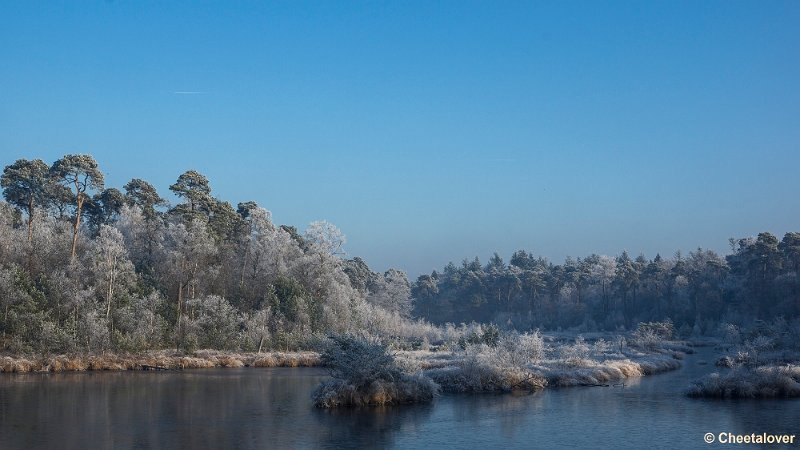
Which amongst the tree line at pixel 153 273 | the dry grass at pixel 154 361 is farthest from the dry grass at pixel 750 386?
the dry grass at pixel 154 361

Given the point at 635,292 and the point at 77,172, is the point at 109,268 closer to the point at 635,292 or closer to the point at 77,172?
the point at 77,172

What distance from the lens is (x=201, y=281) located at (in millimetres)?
68250

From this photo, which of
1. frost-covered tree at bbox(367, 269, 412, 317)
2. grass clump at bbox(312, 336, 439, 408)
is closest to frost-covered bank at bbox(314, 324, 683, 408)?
grass clump at bbox(312, 336, 439, 408)

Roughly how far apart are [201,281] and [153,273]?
512 centimetres

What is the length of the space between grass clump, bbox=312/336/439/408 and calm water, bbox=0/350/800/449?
121 centimetres

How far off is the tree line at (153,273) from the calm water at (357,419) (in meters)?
14.7

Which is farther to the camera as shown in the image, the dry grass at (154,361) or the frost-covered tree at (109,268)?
the frost-covered tree at (109,268)

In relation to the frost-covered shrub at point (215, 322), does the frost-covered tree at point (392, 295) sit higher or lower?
higher

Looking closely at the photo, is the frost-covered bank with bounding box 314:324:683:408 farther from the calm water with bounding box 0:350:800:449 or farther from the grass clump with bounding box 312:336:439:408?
the calm water with bounding box 0:350:800:449

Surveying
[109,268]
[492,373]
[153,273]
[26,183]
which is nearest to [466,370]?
[492,373]

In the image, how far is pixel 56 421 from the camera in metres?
26.0

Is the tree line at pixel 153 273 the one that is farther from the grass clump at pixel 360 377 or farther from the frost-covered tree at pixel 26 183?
the grass clump at pixel 360 377

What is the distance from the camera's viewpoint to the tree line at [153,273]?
53188 mm

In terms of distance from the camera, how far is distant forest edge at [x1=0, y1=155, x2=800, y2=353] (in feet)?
178
